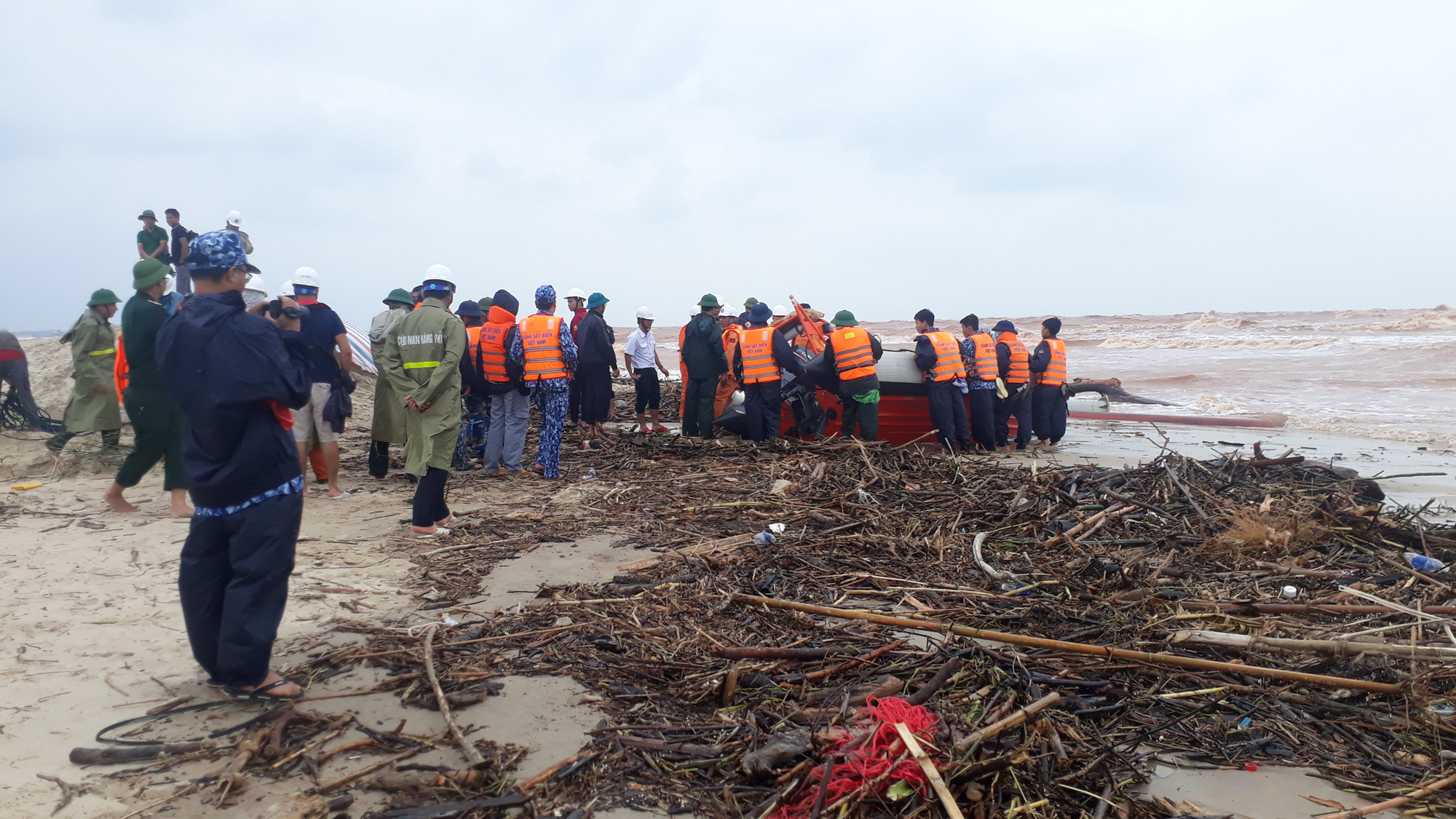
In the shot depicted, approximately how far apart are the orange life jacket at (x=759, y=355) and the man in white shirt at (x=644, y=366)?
1957mm

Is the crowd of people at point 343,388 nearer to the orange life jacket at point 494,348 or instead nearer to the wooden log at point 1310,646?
the orange life jacket at point 494,348

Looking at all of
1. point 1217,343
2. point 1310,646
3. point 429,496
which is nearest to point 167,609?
point 429,496

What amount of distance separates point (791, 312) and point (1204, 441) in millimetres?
5662

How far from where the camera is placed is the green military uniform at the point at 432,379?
5.29 metres

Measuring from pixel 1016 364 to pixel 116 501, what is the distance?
9.14m

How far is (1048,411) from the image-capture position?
10.2 m

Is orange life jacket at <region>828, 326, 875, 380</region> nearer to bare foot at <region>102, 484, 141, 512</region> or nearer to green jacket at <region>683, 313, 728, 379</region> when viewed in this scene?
green jacket at <region>683, 313, 728, 379</region>

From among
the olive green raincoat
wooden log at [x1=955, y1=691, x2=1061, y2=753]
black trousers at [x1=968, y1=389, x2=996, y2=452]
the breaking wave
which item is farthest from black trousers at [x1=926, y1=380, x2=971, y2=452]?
the breaking wave

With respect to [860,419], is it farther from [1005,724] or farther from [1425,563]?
[1005,724]

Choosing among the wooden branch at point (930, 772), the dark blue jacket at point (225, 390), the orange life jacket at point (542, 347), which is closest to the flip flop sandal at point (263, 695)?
the dark blue jacket at point (225, 390)

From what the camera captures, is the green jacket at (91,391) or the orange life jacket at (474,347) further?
the orange life jacket at (474,347)

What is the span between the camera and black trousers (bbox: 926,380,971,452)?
9.43 meters

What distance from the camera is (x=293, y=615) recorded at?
3834mm

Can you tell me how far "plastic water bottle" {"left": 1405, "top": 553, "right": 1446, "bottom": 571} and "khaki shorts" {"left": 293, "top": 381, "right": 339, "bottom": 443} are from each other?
7.32m
